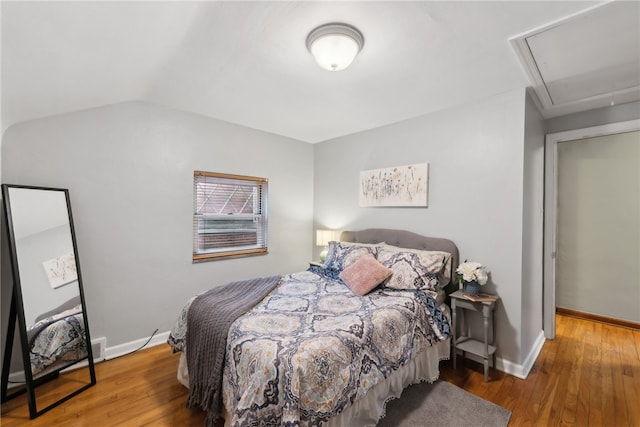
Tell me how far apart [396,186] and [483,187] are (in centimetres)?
90

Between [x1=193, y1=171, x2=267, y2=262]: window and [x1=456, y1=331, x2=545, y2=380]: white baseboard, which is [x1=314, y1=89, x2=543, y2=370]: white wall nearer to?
[x1=456, y1=331, x2=545, y2=380]: white baseboard

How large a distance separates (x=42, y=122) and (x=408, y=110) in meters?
3.23

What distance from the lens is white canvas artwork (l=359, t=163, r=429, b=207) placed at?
9.65 ft

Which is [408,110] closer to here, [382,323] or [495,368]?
[382,323]

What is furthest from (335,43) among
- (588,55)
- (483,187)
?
(483,187)

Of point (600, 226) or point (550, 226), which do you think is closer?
point (550, 226)

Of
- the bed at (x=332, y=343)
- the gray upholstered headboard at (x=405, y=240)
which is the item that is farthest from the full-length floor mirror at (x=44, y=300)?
the gray upholstered headboard at (x=405, y=240)

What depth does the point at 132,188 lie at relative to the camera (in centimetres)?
262

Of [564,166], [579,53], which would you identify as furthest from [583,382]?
[564,166]

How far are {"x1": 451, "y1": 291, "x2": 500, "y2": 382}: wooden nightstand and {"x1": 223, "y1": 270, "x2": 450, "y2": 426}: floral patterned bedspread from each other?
0.24 meters

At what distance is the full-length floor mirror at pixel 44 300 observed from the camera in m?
1.89

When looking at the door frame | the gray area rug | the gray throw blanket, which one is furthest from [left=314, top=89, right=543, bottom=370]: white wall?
the gray throw blanket

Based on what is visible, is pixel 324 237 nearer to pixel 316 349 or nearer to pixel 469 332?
pixel 469 332

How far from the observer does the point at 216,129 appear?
10.4 ft
